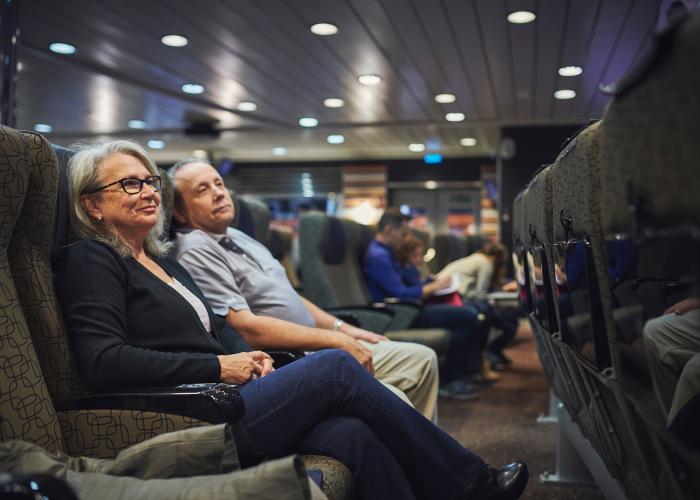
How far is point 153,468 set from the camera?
1.25 metres

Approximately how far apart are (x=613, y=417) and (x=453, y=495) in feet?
1.50

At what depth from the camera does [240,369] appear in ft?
5.66

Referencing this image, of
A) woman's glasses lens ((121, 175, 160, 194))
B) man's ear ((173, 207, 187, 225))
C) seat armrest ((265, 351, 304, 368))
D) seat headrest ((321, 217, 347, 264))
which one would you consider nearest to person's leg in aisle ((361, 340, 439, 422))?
seat armrest ((265, 351, 304, 368))

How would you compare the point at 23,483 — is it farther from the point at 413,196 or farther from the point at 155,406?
the point at 413,196

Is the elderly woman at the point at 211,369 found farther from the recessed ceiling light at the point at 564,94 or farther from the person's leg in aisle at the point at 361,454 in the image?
the recessed ceiling light at the point at 564,94

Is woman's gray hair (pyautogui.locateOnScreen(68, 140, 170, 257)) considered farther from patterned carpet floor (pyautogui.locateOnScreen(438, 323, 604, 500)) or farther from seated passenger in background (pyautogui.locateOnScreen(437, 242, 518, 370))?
seated passenger in background (pyautogui.locateOnScreen(437, 242, 518, 370))

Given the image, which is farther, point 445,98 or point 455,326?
point 445,98

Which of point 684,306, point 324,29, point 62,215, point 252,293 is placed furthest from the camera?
point 324,29

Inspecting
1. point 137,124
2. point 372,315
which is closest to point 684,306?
point 372,315

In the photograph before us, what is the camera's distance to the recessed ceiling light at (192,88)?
759 centimetres

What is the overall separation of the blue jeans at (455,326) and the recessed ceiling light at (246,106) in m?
4.64

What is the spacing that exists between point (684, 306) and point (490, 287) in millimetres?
5346

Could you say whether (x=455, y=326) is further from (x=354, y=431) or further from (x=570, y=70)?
(x=570, y=70)

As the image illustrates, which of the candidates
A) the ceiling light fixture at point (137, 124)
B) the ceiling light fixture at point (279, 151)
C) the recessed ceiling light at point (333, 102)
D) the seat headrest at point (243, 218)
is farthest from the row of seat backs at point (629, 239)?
the ceiling light fixture at point (279, 151)
